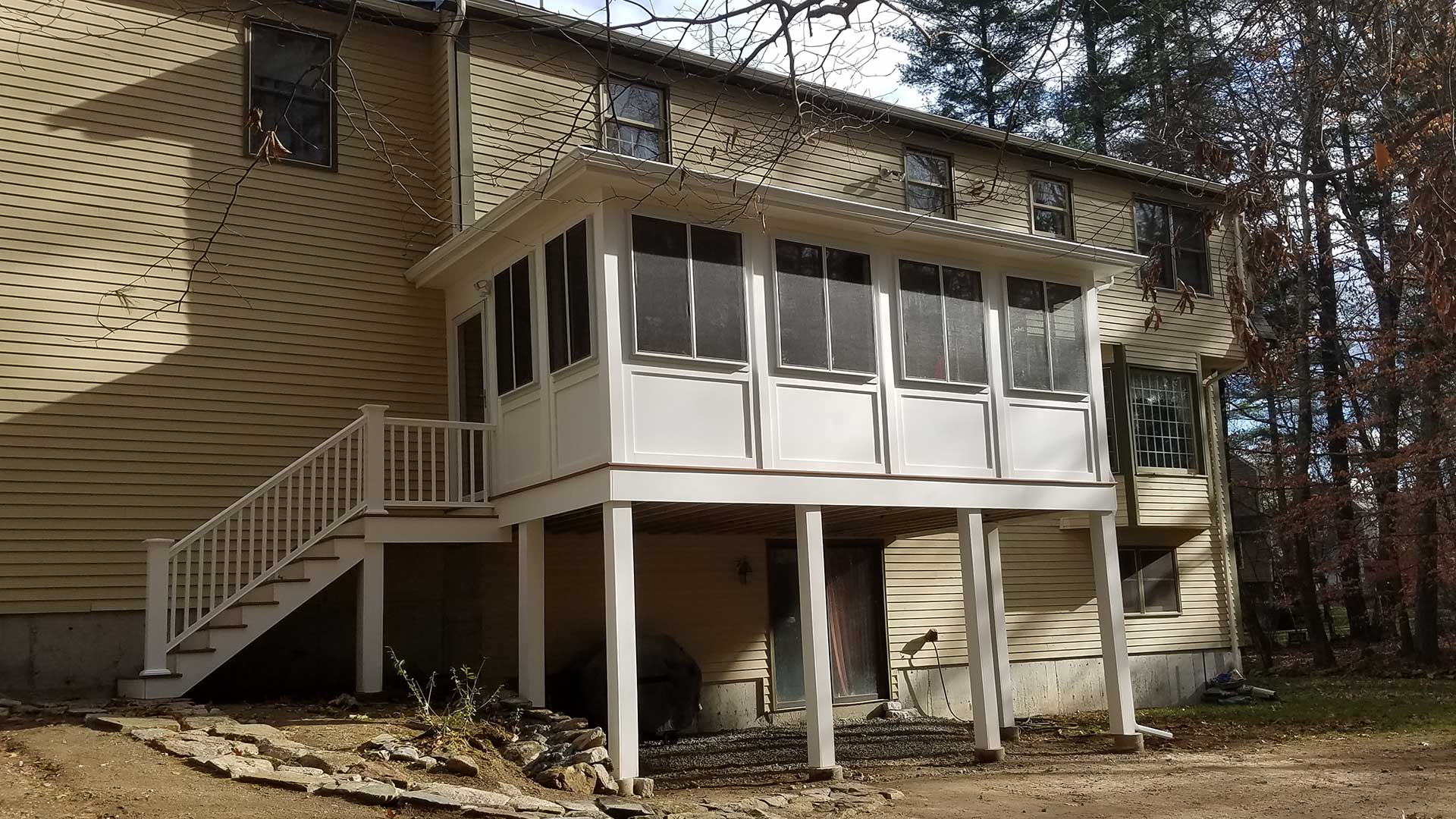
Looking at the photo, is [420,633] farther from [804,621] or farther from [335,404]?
[804,621]

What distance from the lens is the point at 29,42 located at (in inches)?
466

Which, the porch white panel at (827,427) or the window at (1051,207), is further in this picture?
the window at (1051,207)

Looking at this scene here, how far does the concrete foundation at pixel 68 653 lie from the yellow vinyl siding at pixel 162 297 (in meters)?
0.14

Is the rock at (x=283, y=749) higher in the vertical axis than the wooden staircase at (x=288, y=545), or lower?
lower

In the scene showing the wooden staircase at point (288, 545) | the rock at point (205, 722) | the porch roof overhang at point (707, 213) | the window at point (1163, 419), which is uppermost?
the porch roof overhang at point (707, 213)

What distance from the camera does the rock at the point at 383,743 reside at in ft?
29.2

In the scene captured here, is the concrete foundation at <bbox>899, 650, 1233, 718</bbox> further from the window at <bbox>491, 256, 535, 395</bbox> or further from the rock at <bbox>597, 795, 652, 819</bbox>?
the rock at <bbox>597, 795, 652, 819</bbox>

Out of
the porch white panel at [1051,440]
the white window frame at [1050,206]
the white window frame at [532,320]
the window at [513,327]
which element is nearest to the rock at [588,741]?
the white window frame at [532,320]

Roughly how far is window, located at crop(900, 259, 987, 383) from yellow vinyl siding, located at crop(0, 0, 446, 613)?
520cm

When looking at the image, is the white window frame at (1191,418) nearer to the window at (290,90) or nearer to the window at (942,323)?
the window at (942,323)

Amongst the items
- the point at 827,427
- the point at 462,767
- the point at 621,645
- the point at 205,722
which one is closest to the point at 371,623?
the point at 205,722

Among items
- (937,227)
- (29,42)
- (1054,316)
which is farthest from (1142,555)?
(29,42)

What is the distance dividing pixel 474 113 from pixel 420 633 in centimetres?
580

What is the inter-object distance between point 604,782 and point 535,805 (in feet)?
5.40
